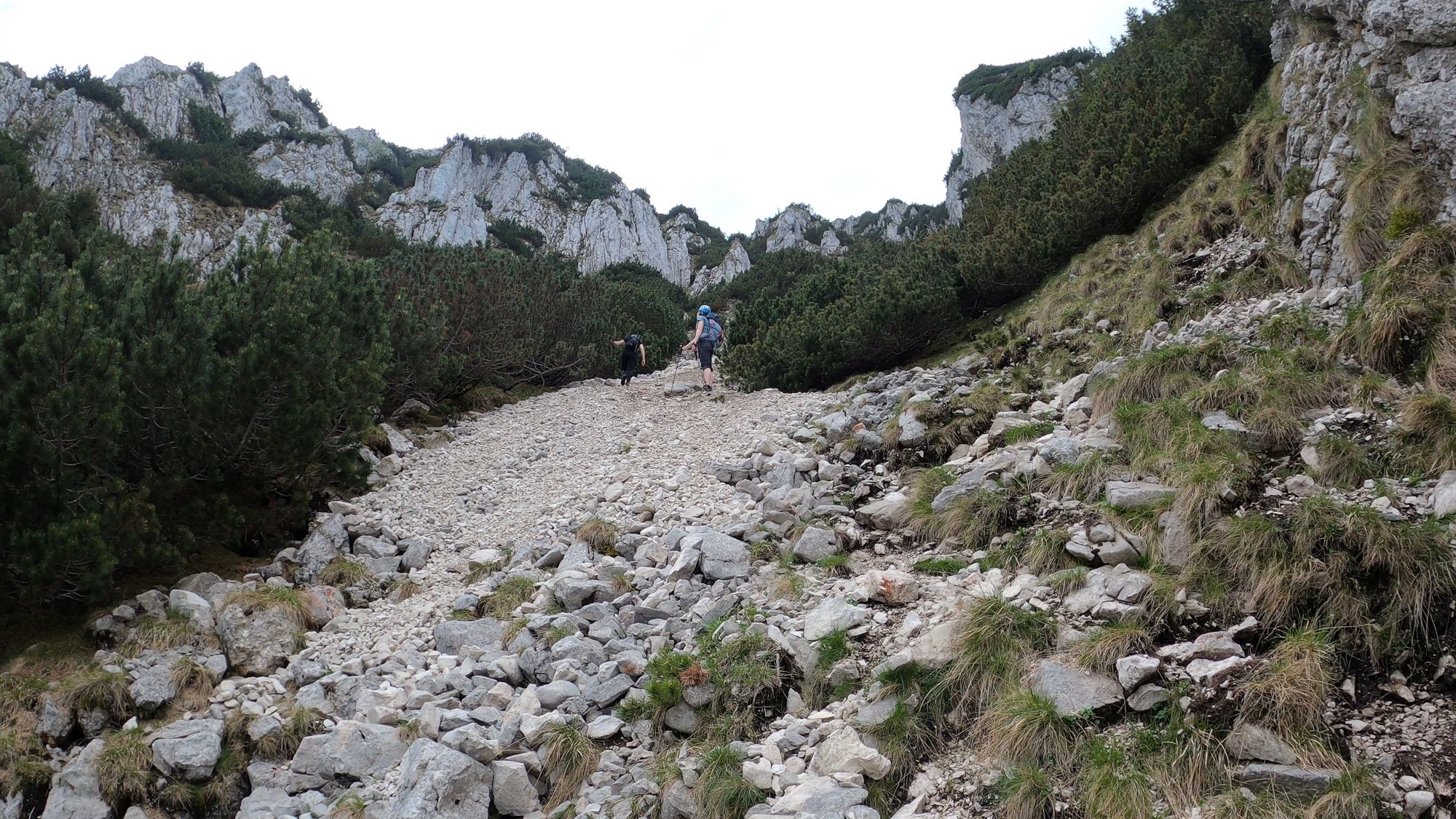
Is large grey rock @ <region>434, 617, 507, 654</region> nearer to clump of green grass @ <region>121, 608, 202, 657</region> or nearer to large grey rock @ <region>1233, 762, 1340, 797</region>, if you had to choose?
clump of green grass @ <region>121, 608, 202, 657</region>

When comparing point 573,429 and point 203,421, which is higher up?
point 203,421

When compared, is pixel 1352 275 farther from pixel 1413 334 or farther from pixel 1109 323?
pixel 1109 323

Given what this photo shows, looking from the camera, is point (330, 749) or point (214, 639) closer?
point (330, 749)

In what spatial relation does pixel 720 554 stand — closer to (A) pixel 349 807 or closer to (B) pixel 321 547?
(A) pixel 349 807

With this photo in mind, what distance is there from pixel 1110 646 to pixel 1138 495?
1.82 meters

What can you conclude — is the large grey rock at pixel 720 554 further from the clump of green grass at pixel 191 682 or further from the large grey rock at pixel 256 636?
the clump of green grass at pixel 191 682

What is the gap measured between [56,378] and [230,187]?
33307mm

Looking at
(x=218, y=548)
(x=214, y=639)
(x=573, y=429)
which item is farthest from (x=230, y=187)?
(x=214, y=639)

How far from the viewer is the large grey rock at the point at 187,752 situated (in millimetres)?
6059

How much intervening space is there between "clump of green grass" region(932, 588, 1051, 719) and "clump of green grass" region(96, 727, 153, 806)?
589 cm

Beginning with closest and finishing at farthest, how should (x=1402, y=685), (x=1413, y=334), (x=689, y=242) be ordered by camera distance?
(x=1402, y=685) → (x=1413, y=334) → (x=689, y=242)

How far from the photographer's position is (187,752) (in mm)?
6109

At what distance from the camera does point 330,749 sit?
5.95m

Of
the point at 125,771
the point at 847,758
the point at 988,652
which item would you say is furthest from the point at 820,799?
the point at 125,771
